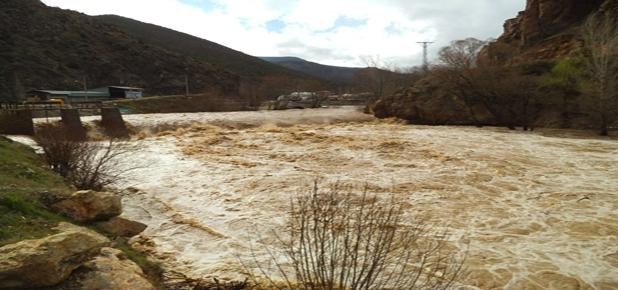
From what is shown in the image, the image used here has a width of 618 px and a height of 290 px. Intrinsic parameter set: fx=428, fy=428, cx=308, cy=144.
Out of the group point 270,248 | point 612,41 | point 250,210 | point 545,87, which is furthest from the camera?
point 545,87

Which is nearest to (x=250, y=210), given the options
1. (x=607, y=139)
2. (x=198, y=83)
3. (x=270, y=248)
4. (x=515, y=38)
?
(x=270, y=248)

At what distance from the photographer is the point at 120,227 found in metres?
7.12

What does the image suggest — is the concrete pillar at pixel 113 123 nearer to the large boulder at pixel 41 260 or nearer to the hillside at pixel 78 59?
the large boulder at pixel 41 260

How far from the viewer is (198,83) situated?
9256cm

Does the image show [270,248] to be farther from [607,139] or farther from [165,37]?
[165,37]

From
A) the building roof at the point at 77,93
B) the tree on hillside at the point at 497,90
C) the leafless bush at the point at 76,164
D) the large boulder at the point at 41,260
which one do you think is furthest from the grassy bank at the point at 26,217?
the building roof at the point at 77,93

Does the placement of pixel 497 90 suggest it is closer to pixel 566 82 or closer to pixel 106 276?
pixel 566 82

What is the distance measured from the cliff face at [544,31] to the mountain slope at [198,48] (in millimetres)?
79852

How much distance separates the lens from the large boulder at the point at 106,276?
3984 millimetres

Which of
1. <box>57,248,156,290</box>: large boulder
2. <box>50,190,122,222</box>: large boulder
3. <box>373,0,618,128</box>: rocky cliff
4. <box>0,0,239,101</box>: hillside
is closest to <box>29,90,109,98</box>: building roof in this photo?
<box>0,0,239,101</box>: hillside

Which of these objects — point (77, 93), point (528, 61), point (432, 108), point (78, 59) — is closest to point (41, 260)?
point (432, 108)

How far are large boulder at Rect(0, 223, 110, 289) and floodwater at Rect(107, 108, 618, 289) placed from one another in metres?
2.34

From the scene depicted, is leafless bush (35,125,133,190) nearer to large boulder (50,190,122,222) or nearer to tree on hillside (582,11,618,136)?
large boulder (50,190,122,222)

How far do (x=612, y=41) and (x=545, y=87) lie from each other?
445 centimetres
